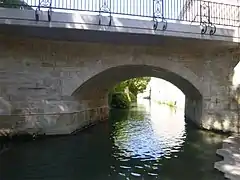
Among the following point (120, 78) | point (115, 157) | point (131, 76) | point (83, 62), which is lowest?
point (115, 157)

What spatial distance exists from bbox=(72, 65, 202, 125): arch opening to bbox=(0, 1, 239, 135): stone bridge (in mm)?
222

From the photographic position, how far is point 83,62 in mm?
8539

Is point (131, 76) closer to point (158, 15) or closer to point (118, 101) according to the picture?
point (158, 15)

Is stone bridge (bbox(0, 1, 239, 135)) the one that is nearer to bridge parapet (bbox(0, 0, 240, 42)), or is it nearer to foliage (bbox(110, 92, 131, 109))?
bridge parapet (bbox(0, 0, 240, 42))

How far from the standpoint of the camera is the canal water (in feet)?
17.1

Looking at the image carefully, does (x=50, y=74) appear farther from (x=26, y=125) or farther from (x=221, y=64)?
(x=221, y=64)

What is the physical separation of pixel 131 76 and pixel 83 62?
357cm

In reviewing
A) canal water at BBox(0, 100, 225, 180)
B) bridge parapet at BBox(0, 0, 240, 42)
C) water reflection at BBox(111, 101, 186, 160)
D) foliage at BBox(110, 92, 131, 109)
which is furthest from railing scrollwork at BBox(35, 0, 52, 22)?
foliage at BBox(110, 92, 131, 109)

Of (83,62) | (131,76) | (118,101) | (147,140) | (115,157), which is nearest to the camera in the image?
(115,157)

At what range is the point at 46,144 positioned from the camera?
7.59m

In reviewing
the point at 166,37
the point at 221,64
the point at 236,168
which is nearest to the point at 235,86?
the point at 221,64

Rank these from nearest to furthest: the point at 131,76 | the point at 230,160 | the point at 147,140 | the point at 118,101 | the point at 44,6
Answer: the point at 230,160, the point at 44,6, the point at 147,140, the point at 131,76, the point at 118,101

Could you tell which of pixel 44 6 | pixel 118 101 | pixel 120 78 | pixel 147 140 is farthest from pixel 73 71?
pixel 118 101

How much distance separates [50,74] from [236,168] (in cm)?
554
